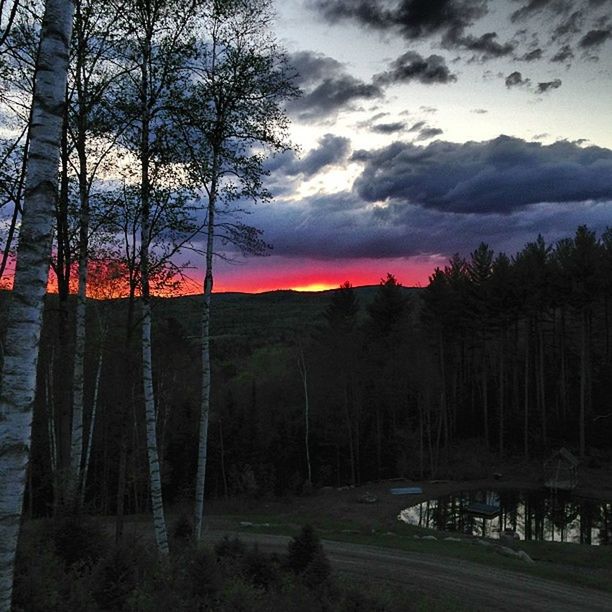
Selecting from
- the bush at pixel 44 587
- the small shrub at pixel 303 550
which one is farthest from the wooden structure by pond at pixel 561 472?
the bush at pixel 44 587

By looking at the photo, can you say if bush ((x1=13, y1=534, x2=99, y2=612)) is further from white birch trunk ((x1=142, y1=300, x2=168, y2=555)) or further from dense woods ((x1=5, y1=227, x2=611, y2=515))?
dense woods ((x1=5, y1=227, x2=611, y2=515))

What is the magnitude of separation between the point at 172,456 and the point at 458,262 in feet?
116

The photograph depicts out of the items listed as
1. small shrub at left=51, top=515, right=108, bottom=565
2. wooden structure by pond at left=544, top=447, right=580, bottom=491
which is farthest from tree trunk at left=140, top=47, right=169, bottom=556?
wooden structure by pond at left=544, top=447, right=580, bottom=491

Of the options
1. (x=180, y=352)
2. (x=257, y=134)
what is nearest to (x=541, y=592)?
(x=257, y=134)

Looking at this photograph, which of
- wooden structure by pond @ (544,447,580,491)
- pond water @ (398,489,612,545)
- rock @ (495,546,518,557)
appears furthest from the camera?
wooden structure by pond @ (544,447,580,491)

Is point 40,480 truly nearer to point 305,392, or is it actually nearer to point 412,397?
point 305,392

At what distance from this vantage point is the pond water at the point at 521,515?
26.5 m

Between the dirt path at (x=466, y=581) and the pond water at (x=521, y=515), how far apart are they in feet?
34.6

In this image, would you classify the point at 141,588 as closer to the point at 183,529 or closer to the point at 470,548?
the point at 183,529

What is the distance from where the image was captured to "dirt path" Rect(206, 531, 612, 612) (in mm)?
13305

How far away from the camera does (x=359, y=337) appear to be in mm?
44656

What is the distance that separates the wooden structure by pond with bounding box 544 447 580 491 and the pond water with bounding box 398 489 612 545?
0.65m

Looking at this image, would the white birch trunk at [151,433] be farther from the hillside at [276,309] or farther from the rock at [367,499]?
the hillside at [276,309]

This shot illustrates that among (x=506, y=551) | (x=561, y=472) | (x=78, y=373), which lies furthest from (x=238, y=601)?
(x=561, y=472)
